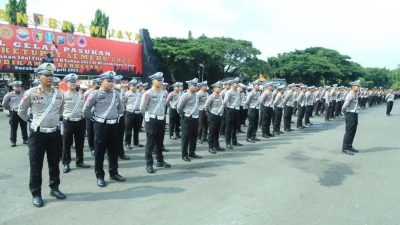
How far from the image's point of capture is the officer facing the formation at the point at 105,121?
6.26m

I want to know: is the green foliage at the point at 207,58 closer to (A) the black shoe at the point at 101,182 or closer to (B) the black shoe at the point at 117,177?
(B) the black shoe at the point at 117,177

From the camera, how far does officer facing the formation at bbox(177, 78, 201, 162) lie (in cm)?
831

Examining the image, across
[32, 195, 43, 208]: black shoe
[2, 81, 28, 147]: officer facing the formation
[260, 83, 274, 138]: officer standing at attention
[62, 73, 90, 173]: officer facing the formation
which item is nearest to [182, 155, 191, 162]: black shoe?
[62, 73, 90, 173]: officer facing the formation

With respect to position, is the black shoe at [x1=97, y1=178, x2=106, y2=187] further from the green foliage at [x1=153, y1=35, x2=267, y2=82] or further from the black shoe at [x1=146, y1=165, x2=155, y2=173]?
the green foliage at [x1=153, y1=35, x2=267, y2=82]

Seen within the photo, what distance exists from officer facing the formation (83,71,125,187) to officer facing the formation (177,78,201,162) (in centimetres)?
215

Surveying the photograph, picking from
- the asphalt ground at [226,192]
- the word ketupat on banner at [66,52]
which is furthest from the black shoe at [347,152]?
the word ketupat on banner at [66,52]

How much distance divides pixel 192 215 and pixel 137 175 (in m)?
2.45

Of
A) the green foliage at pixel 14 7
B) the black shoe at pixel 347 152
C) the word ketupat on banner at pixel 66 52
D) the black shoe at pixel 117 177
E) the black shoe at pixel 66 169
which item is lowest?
the black shoe at pixel 66 169

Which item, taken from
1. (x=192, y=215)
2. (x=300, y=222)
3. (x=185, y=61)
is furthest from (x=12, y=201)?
(x=185, y=61)

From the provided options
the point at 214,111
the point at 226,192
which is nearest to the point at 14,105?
the point at 214,111

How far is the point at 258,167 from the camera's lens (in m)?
7.57

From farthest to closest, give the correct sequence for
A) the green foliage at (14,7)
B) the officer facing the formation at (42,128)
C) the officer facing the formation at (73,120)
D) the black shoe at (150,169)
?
the green foliage at (14,7) < the officer facing the formation at (73,120) < the black shoe at (150,169) < the officer facing the formation at (42,128)

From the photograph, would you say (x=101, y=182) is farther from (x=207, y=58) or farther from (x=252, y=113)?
(x=207, y=58)

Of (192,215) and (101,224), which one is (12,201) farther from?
(192,215)
